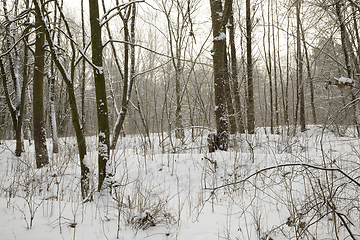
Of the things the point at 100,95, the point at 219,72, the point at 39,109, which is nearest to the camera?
the point at 100,95

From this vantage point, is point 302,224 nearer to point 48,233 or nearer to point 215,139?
point 48,233

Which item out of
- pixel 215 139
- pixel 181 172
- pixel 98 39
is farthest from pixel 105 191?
pixel 215 139

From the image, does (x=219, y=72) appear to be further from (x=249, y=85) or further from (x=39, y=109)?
(x=39, y=109)

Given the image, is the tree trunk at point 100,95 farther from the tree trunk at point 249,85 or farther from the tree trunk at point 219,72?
the tree trunk at point 249,85

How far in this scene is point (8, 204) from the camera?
3.05 meters

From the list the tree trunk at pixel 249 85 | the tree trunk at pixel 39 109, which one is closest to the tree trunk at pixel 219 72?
the tree trunk at pixel 249 85

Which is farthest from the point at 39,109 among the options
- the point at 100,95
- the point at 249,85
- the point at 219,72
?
the point at 249,85

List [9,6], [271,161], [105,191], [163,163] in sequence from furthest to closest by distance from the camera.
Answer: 1. [9,6]
2. [163,163]
3. [271,161]
4. [105,191]

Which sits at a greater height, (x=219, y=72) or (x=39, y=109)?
(x=219, y=72)

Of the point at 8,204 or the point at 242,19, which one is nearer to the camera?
the point at 8,204

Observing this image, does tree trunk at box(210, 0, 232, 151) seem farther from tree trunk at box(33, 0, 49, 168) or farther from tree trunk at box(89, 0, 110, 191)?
tree trunk at box(33, 0, 49, 168)

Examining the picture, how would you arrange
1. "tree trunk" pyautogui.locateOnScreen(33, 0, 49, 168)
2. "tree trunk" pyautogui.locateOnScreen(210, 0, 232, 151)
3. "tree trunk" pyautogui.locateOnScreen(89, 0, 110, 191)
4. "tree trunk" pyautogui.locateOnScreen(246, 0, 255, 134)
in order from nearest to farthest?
"tree trunk" pyautogui.locateOnScreen(89, 0, 110, 191), "tree trunk" pyautogui.locateOnScreen(210, 0, 232, 151), "tree trunk" pyautogui.locateOnScreen(33, 0, 49, 168), "tree trunk" pyautogui.locateOnScreen(246, 0, 255, 134)

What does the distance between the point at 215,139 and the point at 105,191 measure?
9.91 feet

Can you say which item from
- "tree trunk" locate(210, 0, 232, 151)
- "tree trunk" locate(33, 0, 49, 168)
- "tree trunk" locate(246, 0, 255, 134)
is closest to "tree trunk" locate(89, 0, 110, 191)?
"tree trunk" locate(210, 0, 232, 151)
